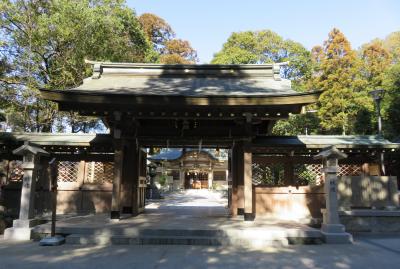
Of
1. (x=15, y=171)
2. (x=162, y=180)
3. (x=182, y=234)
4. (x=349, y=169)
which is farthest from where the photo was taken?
(x=162, y=180)

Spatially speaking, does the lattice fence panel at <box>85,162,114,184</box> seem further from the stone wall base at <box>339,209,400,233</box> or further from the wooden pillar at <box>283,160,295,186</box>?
the stone wall base at <box>339,209,400,233</box>

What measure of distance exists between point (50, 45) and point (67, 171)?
1126cm

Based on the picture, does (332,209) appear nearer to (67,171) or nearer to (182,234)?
(182,234)

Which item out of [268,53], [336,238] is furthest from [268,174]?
[268,53]

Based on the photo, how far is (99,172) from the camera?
466 inches

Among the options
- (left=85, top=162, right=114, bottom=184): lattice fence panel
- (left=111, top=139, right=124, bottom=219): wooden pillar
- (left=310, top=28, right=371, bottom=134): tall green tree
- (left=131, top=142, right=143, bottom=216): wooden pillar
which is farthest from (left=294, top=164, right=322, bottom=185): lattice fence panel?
(left=310, top=28, right=371, bottom=134): tall green tree

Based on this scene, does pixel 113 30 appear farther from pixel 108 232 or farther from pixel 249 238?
pixel 249 238

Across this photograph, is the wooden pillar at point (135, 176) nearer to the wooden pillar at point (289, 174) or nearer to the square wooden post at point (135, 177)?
the square wooden post at point (135, 177)

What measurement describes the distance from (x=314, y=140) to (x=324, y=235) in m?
4.73

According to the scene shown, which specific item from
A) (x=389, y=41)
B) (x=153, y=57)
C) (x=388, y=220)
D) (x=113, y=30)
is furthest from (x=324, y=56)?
(x=388, y=220)

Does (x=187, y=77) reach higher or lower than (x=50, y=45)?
lower

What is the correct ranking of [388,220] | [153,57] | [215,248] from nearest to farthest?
[215,248]
[388,220]
[153,57]

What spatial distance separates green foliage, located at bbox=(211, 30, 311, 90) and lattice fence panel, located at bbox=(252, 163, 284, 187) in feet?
70.3

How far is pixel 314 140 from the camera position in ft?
38.1
